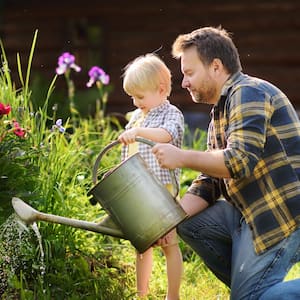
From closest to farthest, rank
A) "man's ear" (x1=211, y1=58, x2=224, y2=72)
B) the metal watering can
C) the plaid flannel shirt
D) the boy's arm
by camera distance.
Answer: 1. the metal watering can
2. "man's ear" (x1=211, y1=58, x2=224, y2=72)
3. the boy's arm
4. the plaid flannel shirt

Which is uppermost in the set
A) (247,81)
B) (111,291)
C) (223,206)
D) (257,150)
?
(247,81)

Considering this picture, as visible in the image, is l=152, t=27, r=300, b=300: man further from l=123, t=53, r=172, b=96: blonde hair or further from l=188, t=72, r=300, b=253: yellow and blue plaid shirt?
l=123, t=53, r=172, b=96: blonde hair

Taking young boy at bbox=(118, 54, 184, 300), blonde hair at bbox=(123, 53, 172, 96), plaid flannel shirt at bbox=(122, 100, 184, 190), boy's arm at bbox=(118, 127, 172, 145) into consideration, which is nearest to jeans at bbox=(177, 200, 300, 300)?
young boy at bbox=(118, 54, 184, 300)

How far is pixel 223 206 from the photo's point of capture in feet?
12.7

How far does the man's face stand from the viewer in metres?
3.51

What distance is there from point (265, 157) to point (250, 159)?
173mm

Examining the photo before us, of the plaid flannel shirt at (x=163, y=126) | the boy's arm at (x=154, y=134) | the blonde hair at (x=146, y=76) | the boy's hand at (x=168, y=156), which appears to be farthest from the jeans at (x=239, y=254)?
the blonde hair at (x=146, y=76)

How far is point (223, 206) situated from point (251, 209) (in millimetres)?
389

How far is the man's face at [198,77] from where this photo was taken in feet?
11.5

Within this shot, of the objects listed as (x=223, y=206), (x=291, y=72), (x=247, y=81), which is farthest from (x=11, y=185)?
(x=291, y=72)

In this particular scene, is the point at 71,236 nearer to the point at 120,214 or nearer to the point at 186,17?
the point at 120,214

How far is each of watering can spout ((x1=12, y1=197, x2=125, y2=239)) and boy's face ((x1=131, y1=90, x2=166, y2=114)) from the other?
2.64 ft

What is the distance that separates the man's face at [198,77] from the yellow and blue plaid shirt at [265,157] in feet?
0.22

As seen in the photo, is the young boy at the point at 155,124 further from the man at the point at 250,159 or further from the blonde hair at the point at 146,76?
the man at the point at 250,159
